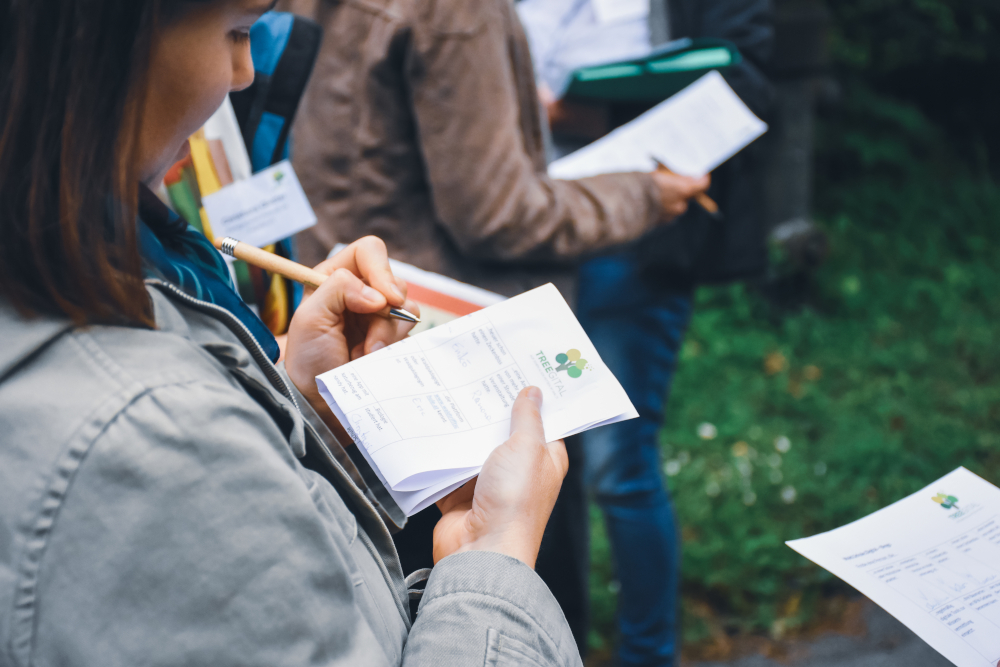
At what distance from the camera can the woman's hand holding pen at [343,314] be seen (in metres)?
1.13

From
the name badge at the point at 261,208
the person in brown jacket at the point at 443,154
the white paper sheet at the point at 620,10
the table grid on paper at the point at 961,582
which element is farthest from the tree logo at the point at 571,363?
the white paper sheet at the point at 620,10

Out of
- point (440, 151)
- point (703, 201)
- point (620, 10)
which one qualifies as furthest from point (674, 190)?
point (440, 151)

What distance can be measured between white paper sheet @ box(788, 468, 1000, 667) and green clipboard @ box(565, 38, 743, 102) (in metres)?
1.29

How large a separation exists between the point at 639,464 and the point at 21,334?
183 centimetres

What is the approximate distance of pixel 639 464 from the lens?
7.45 ft

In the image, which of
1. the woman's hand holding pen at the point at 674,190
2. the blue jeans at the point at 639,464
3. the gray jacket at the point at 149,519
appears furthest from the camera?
the blue jeans at the point at 639,464

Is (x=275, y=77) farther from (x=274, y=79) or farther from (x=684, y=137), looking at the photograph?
(x=684, y=137)

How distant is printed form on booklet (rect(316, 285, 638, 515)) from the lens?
39.9 inches

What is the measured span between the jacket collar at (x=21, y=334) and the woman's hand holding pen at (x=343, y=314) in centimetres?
47

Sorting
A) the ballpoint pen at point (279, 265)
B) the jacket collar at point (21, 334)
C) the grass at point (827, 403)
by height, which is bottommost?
the grass at point (827, 403)

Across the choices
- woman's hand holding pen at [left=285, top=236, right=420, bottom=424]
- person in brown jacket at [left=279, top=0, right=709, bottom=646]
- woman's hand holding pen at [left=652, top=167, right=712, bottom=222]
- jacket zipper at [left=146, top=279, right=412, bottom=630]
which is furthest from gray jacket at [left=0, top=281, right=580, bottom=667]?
woman's hand holding pen at [left=652, top=167, right=712, bottom=222]

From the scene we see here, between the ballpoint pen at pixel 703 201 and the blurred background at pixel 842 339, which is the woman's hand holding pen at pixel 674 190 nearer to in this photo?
the ballpoint pen at pixel 703 201

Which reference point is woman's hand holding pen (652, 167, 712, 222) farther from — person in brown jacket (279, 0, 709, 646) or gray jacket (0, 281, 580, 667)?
gray jacket (0, 281, 580, 667)

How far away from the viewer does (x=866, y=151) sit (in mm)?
5629
